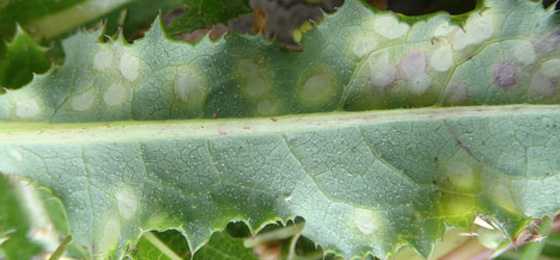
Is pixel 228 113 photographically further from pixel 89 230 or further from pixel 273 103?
pixel 89 230

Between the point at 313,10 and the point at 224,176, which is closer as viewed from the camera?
the point at 224,176

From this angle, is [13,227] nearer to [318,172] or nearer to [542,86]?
[318,172]

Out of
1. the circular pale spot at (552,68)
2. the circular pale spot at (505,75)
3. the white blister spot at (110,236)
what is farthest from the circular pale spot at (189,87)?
the circular pale spot at (552,68)

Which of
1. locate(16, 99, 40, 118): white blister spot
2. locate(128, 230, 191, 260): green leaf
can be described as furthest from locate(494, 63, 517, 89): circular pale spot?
locate(16, 99, 40, 118): white blister spot

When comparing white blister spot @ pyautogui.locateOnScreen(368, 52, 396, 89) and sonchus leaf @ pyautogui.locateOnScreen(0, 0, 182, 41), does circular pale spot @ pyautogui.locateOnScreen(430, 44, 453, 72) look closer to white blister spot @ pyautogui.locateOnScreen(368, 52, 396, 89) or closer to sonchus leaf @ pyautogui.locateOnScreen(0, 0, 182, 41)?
white blister spot @ pyautogui.locateOnScreen(368, 52, 396, 89)

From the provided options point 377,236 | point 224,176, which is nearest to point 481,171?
point 377,236

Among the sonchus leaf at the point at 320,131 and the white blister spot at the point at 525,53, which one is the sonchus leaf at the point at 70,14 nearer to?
the sonchus leaf at the point at 320,131
